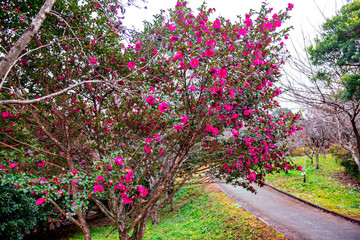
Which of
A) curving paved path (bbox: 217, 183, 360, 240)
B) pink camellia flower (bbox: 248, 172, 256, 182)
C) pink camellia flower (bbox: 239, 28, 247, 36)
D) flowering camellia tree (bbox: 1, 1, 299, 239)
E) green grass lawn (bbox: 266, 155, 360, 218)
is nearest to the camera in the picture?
flowering camellia tree (bbox: 1, 1, 299, 239)

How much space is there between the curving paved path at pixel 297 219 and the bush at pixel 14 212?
969 centimetres

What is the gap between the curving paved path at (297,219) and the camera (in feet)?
19.2

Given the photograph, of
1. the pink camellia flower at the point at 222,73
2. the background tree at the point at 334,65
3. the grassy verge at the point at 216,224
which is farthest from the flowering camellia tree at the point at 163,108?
the background tree at the point at 334,65

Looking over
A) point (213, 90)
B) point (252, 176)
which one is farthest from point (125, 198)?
point (252, 176)

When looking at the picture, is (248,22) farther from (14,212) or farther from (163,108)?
(14,212)

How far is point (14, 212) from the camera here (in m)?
8.16

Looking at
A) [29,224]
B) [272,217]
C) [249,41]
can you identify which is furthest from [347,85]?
[29,224]

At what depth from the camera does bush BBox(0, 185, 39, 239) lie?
299 inches

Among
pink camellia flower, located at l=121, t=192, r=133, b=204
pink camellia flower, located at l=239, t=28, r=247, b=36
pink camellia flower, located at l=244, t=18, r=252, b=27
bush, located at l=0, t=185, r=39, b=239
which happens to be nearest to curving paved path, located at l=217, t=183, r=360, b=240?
pink camellia flower, located at l=121, t=192, r=133, b=204

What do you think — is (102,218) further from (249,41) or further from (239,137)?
(249,41)

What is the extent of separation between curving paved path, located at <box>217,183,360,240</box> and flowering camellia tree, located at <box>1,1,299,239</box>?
146 inches

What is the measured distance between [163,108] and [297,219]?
7502 millimetres

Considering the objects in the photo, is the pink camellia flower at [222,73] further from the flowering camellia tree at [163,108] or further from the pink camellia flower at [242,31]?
the pink camellia flower at [242,31]

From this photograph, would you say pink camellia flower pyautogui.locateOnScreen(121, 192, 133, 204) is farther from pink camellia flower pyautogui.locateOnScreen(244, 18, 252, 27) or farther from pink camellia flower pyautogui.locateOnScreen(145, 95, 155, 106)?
pink camellia flower pyautogui.locateOnScreen(244, 18, 252, 27)
